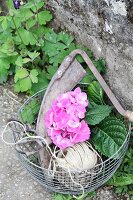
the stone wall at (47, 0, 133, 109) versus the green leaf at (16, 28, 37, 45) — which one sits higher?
the stone wall at (47, 0, 133, 109)

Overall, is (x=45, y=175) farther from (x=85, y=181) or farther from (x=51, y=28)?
(x=51, y=28)

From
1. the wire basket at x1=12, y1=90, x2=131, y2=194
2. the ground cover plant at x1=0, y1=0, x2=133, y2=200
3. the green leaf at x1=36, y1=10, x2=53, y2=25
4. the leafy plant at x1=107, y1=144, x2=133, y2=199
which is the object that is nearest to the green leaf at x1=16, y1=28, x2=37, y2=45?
the ground cover plant at x1=0, y1=0, x2=133, y2=200

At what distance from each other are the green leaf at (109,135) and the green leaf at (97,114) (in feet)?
0.28

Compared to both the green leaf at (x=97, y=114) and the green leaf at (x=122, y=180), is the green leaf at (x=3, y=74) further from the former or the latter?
the green leaf at (x=122, y=180)

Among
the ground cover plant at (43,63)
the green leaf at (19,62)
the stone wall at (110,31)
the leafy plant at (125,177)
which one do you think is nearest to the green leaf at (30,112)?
the ground cover plant at (43,63)

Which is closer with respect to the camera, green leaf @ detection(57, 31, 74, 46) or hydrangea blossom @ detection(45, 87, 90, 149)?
hydrangea blossom @ detection(45, 87, 90, 149)

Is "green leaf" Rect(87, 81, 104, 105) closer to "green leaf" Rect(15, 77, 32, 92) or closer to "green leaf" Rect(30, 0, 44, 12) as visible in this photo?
"green leaf" Rect(15, 77, 32, 92)

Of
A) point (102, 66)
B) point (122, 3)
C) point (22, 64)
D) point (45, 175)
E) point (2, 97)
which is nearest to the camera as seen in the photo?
point (122, 3)

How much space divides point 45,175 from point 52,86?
1.75 ft

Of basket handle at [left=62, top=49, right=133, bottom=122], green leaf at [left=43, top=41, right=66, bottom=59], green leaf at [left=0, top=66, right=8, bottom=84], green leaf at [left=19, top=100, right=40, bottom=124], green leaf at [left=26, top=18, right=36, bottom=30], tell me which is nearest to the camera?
basket handle at [left=62, top=49, right=133, bottom=122]

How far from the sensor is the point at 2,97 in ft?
10.9

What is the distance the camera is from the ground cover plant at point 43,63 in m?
2.72

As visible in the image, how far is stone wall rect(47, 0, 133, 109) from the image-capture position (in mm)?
2568

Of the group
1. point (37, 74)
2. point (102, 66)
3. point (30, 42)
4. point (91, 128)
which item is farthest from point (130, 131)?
point (30, 42)
